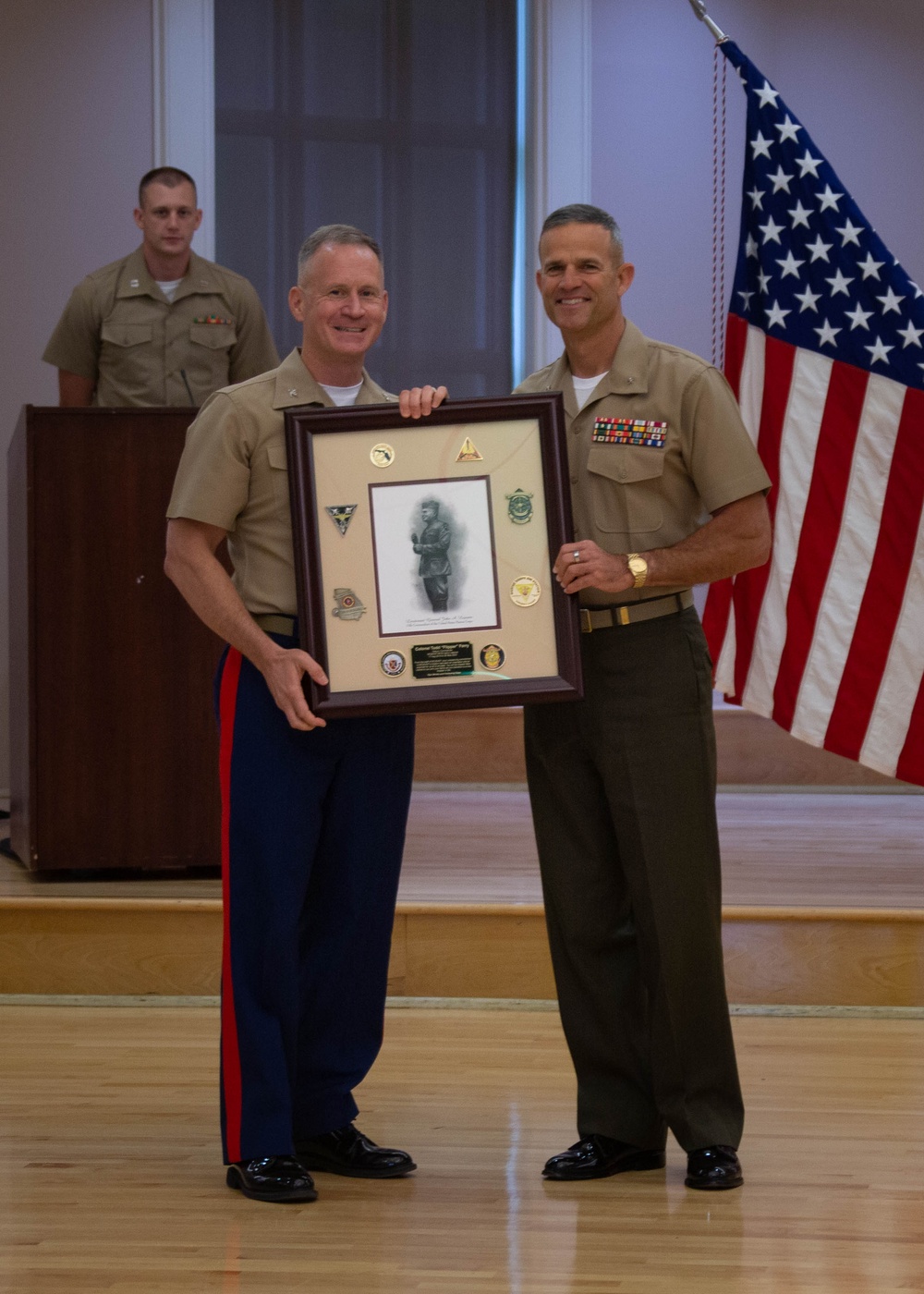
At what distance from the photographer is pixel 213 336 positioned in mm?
4188

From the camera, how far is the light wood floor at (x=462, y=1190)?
2098 millimetres

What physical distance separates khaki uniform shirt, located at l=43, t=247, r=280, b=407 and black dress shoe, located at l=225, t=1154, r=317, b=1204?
2.29m

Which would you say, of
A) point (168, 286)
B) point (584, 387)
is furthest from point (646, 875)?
point (168, 286)

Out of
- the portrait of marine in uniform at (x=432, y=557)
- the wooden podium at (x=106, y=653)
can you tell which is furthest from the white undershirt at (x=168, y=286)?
the portrait of marine in uniform at (x=432, y=557)

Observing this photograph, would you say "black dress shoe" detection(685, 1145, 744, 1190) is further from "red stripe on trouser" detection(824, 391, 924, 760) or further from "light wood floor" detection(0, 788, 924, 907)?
"red stripe on trouser" detection(824, 391, 924, 760)

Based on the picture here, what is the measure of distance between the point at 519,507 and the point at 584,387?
0.27 meters

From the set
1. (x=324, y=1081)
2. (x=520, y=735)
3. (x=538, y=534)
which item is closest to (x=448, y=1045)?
(x=324, y=1081)

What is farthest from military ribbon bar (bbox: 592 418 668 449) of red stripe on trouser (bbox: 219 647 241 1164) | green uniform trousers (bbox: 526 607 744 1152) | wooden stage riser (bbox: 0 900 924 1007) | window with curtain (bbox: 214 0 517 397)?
window with curtain (bbox: 214 0 517 397)

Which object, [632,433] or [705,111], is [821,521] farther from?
[705,111]

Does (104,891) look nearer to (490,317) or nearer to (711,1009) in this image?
(711,1009)

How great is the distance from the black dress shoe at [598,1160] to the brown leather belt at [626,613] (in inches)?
32.5

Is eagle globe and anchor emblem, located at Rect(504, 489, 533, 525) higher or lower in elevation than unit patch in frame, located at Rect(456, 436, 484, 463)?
lower

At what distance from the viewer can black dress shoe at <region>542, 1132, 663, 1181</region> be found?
251 centimetres

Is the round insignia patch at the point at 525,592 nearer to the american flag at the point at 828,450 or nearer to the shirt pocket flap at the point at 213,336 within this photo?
the american flag at the point at 828,450
